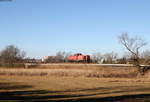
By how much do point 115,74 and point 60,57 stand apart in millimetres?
90827

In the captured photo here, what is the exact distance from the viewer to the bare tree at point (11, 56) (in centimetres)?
8695

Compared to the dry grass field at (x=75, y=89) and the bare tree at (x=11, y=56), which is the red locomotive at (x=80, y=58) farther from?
the dry grass field at (x=75, y=89)

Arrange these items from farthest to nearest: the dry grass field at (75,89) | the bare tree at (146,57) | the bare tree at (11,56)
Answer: the bare tree at (11,56) < the bare tree at (146,57) < the dry grass field at (75,89)

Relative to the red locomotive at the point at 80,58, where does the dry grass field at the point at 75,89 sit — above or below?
below

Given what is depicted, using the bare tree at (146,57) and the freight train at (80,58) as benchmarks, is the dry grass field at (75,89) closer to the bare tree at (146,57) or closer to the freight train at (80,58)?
the bare tree at (146,57)

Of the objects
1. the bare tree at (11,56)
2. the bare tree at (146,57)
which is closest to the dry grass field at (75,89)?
the bare tree at (146,57)

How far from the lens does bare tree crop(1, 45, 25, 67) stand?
86.9 metres

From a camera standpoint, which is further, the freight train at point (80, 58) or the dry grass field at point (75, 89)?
the freight train at point (80, 58)

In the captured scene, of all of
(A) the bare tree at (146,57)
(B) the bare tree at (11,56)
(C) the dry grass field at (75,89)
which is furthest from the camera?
(B) the bare tree at (11,56)

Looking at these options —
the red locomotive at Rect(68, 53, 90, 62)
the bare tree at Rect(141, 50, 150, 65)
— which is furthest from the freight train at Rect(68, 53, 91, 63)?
the bare tree at Rect(141, 50, 150, 65)

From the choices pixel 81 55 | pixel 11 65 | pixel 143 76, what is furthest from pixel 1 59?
pixel 143 76

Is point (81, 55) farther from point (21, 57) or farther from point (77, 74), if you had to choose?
point (77, 74)

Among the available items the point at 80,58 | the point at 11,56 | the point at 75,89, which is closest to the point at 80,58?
the point at 80,58

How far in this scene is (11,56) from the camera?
310 feet
